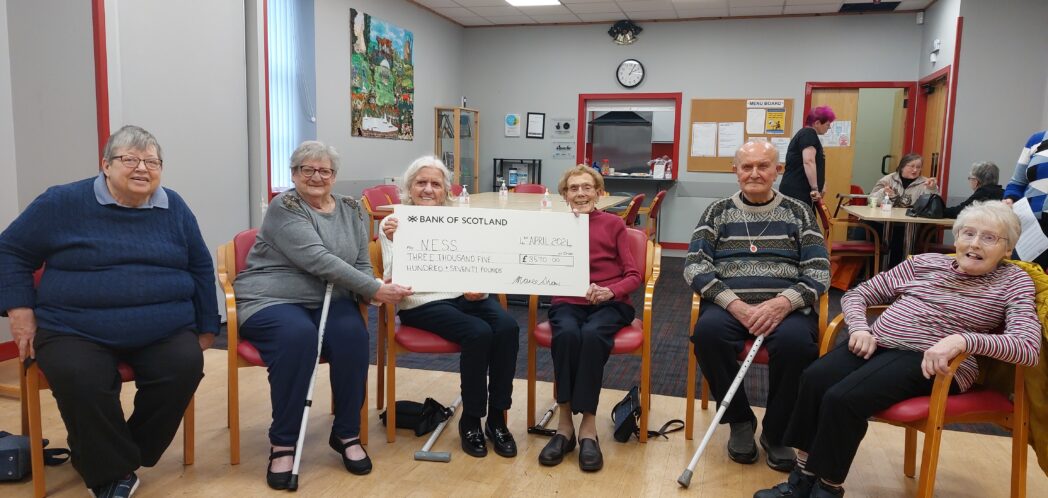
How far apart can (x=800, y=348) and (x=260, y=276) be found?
6.50 ft

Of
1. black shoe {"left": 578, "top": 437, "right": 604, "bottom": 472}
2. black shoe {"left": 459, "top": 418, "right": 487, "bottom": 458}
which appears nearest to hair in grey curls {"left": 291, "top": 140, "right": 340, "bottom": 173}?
black shoe {"left": 459, "top": 418, "right": 487, "bottom": 458}

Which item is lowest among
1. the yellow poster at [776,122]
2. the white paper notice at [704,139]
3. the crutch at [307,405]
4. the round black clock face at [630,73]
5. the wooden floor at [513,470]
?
the wooden floor at [513,470]

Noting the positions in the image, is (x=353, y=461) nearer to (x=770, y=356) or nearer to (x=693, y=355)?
(x=693, y=355)

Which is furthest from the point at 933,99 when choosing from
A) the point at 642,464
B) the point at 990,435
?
the point at 642,464

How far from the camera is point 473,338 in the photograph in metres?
2.64

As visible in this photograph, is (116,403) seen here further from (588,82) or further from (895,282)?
(588,82)

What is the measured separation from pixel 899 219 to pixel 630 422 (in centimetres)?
360

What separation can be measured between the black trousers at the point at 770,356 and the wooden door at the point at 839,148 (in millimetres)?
6320

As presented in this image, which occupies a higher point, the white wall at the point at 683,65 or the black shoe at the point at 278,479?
the white wall at the point at 683,65

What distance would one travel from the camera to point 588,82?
354 inches

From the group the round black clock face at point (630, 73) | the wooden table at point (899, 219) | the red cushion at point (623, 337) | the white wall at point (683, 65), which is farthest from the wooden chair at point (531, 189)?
the red cushion at point (623, 337)

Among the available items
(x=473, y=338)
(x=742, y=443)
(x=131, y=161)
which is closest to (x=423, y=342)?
(x=473, y=338)

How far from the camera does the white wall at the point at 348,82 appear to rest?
6.49 metres

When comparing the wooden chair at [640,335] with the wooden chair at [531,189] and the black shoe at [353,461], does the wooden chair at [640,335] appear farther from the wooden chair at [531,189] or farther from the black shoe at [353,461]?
the wooden chair at [531,189]
